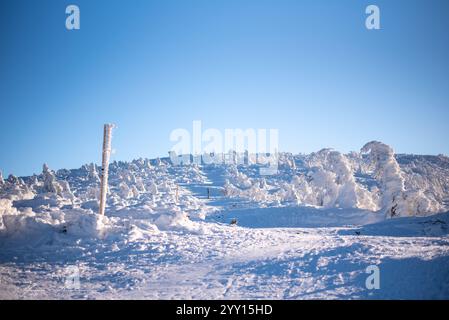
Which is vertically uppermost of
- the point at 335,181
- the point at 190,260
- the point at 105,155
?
the point at 105,155

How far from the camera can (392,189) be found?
94.7 ft

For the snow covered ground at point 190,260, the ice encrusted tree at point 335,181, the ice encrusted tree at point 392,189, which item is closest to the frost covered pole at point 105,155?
the snow covered ground at point 190,260

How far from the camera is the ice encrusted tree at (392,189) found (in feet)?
85.5

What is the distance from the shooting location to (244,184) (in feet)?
372

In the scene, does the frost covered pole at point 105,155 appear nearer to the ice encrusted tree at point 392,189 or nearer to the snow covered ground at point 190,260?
the snow covered ground at point 190,260

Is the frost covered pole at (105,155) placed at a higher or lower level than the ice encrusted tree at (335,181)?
higher

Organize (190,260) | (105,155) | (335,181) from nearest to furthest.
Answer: (190,260) → (105,155) → (335,181)

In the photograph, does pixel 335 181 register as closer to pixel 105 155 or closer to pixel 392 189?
pixel 392 189

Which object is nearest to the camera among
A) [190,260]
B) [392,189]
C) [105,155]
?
[190,260]

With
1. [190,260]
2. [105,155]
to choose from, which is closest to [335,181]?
[105,155]

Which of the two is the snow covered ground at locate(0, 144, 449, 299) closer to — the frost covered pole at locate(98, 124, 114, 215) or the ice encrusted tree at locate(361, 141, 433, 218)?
the frost covered pole at locate(98, 124, 114, 215)
